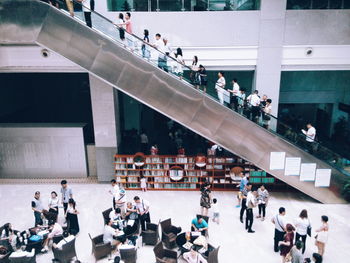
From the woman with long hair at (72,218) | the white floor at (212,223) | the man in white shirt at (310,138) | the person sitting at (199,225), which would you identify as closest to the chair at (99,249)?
the white floor at (212,223)

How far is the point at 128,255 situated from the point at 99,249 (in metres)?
0.87

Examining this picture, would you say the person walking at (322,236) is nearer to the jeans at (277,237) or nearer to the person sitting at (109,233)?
the jeans at (277,237)

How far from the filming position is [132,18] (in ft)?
44.3

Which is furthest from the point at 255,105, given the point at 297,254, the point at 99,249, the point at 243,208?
the point at 99,249

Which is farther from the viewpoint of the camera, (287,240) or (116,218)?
(116,218)

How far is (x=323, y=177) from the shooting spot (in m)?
12.4

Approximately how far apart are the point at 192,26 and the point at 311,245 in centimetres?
913

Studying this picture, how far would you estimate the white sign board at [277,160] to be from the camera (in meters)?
12.2

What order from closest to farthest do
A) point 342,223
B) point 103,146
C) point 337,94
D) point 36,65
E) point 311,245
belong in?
point 311,245, point 342,223, point 36,65, point 103,146, point 337,94

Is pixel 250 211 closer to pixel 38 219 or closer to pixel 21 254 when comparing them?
pixel 21 254

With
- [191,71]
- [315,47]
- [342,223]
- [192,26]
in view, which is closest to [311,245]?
[342,223]

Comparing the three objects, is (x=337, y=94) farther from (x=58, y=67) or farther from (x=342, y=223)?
(x=58, y=67)

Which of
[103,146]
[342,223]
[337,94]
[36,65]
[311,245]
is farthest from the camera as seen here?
[337,94]

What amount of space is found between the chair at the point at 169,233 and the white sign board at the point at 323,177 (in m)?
5.87
